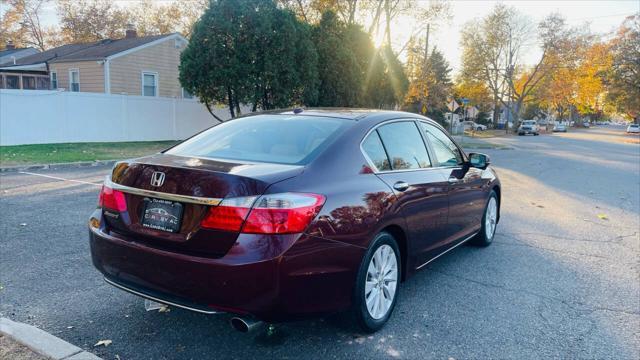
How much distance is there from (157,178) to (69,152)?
46.2 feet

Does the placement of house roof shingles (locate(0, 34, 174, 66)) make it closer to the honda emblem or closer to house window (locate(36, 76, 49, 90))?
house window (locate(36, 76, 49, 90))

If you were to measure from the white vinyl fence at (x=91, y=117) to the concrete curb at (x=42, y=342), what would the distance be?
1575cm

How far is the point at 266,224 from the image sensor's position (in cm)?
271

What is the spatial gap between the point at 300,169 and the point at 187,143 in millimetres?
1393

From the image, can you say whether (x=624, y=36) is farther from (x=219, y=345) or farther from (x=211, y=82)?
(x=219, y=345)

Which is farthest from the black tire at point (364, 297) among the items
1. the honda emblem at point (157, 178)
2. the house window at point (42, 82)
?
the house window at point (42, 82)

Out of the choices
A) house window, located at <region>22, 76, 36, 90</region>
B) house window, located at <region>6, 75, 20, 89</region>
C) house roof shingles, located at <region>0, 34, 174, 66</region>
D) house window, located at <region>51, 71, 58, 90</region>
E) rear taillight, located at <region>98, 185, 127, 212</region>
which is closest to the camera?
rear taillight, located at <region>98, 185, 127, 212</region>

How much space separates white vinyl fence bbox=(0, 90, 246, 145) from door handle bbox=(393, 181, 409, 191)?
16920 millimetres

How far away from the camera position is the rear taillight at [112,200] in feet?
10.4

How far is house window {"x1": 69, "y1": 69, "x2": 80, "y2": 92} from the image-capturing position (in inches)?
971

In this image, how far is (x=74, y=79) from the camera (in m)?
25.0

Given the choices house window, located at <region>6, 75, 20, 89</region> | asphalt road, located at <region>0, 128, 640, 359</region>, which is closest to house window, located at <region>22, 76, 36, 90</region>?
house window, located at <region>6, 75, 20, 89</region>

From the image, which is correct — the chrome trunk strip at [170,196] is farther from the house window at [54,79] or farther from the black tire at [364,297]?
the house window at [54,79]

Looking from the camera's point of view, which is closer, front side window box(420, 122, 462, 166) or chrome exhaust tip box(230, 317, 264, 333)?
chrome exhaust tip box(230, 317, 264, 333)
